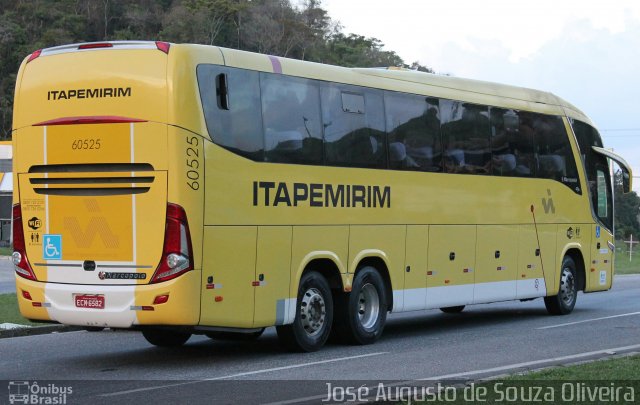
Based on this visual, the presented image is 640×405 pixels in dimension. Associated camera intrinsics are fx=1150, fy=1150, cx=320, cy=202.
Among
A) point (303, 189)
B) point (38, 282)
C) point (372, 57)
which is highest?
point (372, 57)

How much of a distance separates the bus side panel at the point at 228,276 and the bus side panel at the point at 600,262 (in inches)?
401

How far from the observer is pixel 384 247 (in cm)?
1641

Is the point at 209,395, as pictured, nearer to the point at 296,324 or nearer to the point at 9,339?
the point at 296,324

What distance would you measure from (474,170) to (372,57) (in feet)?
339

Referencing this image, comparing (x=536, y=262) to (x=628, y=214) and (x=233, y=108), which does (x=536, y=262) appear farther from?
(x=628, y=214)

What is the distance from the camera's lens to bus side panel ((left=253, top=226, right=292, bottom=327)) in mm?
13969

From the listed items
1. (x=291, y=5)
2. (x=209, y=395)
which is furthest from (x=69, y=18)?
(x=209, y=395)

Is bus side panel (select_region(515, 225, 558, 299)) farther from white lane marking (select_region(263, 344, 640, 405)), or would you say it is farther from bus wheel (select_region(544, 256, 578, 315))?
white lane marking (select_region(263, 344, 640, 405))

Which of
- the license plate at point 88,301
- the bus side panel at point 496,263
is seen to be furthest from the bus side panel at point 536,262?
the license plate at point 88,301

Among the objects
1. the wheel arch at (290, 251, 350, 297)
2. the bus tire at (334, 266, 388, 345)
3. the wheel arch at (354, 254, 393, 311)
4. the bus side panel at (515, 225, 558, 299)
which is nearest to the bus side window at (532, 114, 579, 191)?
the bus side panel at (515, 225, 558, 299)

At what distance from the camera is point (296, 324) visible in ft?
48.4

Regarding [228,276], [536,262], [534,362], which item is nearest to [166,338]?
[228,276]

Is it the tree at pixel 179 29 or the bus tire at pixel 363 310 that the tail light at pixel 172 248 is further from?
the tree at pixel 179 29

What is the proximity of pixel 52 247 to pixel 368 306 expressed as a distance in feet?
16.0
